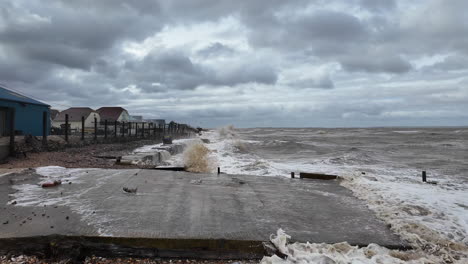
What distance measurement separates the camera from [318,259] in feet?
10.9

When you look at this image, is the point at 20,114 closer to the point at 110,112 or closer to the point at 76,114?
the point at 76,114

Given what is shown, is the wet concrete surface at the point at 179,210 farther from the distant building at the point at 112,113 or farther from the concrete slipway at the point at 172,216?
the distant building at the point at 112,113

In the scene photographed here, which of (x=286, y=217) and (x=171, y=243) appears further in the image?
(x=286, y=217)

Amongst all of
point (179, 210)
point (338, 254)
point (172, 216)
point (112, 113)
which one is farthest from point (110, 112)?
point (338, 254)

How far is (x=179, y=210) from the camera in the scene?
4555 millimetres

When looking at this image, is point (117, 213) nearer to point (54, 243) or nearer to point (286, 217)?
point (54, 243)

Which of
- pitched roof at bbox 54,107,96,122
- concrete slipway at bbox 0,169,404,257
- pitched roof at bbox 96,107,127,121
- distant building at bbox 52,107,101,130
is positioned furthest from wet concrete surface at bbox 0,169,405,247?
pitched roof at bbox 96,107,127,121

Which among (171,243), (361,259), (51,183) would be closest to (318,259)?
(361,259)

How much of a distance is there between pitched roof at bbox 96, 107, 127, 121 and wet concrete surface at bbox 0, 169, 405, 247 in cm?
5703

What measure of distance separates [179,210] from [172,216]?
301 millimetres

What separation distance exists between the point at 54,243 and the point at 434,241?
5.02 meters

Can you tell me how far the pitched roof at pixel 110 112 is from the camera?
60.1 metres

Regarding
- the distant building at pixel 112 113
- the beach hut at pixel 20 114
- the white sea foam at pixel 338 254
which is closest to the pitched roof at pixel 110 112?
the distant building at pixel 112 113

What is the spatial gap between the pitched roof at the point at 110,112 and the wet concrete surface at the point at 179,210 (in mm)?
57035
